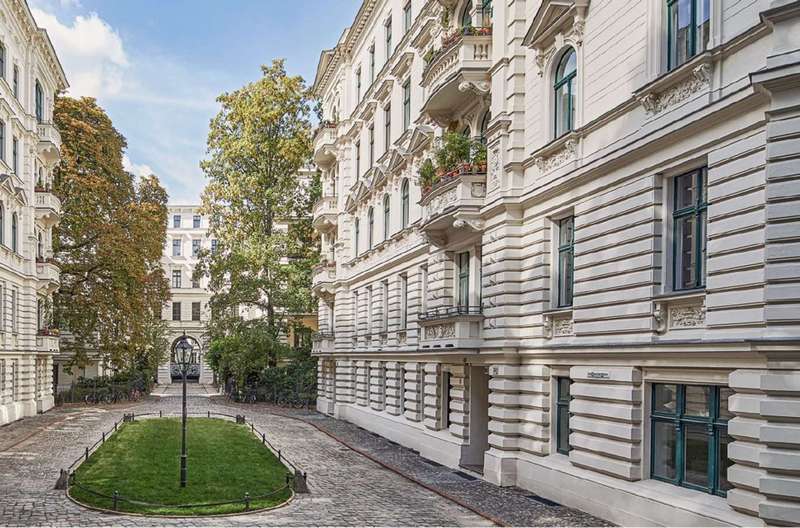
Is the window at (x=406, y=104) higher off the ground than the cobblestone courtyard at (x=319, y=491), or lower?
higher

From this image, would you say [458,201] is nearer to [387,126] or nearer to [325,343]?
[387,126]

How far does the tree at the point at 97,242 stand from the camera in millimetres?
45750

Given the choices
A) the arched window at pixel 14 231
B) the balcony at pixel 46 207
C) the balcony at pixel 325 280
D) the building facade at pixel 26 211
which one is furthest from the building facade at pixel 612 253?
the balcony at pixel 46 207

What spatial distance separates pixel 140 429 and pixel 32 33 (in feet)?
63.5

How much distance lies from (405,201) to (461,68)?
9.06 meters

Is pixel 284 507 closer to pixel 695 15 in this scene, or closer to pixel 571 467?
pixel 571 467

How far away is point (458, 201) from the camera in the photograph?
69.7 ft

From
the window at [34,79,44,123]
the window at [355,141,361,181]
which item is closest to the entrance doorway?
the window at [355,141,361,181]

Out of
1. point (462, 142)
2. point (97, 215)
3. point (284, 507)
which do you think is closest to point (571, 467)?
point (284, 507)

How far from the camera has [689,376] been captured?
13.4 meters

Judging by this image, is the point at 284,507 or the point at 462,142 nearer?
the point at 284,507

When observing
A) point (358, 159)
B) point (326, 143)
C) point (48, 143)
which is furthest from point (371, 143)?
point (48, 143)

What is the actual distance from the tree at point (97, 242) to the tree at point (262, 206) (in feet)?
14.0

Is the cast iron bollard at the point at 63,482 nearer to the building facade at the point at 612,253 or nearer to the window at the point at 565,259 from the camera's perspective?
the building facade at the point at 612,253
